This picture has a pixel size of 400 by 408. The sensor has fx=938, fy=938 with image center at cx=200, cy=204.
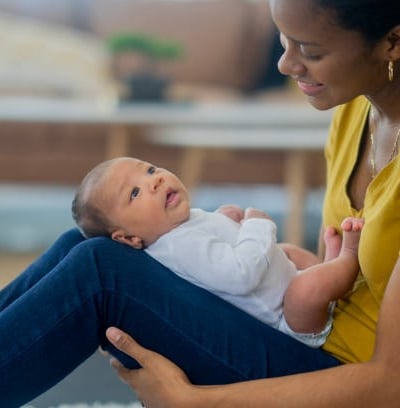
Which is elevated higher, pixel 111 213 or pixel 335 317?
pixel 111 213

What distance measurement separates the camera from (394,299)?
3.73 ft

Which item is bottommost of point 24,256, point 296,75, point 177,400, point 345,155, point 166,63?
point 24,256

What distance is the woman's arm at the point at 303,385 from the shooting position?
115cm

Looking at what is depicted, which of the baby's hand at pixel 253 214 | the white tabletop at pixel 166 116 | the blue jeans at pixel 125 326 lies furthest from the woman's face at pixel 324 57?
the white tabletop at pixel 166 116

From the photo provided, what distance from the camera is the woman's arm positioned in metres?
1.15

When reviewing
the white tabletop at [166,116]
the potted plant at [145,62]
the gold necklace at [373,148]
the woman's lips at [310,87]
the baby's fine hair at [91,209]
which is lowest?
the white tabletop at [166,116]

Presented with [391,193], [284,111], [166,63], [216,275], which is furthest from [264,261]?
[166,63]

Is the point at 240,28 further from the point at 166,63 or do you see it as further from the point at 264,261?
the point at 264,261

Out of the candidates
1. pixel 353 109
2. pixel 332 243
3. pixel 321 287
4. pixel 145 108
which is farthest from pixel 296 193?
pixel 321 287

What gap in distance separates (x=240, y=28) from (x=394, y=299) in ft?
11.3

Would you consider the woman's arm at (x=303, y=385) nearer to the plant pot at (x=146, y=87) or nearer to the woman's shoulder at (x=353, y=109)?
the woman's shoulder at (x=353, y=109)

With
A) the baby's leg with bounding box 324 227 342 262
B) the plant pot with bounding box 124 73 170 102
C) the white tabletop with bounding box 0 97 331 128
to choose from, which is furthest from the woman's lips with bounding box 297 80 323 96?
the plant pot with bounding box 124 73 170 102

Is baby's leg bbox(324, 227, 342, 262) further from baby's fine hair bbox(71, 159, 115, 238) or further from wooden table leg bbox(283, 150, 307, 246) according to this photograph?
wooden table leg bbox(283, 150, 307, 246)

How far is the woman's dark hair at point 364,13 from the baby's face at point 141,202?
0.34m
